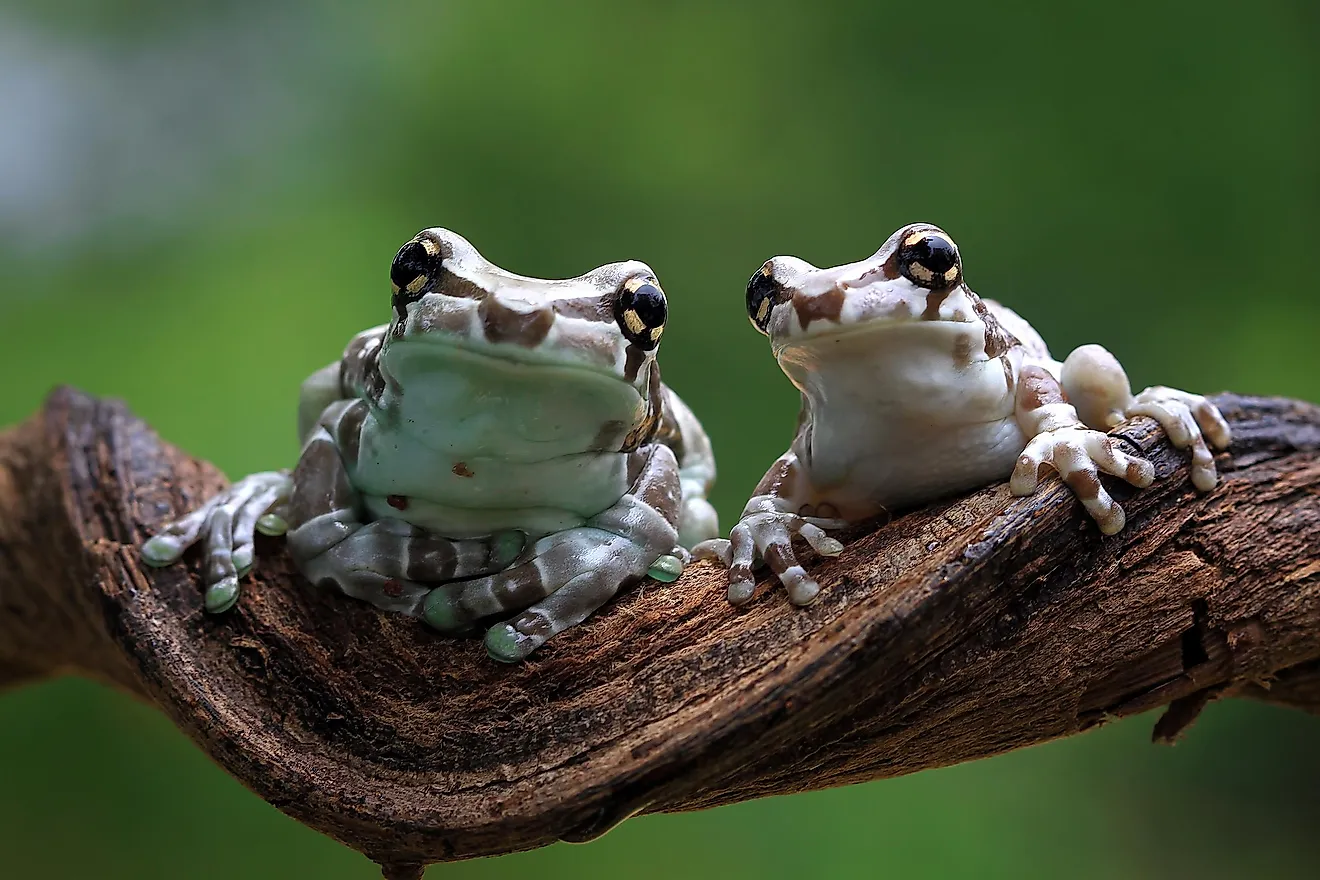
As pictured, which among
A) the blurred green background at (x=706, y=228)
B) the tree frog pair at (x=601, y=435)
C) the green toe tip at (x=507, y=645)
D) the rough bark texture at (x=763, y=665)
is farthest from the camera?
the blurred green background at (x=706, y=228)

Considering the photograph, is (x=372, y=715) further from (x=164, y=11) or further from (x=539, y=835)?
(x=164, y=11)

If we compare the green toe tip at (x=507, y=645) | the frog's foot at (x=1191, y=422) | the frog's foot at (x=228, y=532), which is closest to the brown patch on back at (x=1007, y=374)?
the frog's foot at (x=1191, y=422)

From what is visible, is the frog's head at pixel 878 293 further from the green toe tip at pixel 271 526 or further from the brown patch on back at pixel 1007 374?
the green toe tip at pixel 271 526

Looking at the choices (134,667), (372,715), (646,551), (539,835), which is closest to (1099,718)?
(646,551)

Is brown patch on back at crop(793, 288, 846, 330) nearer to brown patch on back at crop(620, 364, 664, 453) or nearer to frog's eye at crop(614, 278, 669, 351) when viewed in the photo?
frog's eye at crop(614, 278, 669, 351)

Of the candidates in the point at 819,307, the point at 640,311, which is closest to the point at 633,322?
the point at 640,311

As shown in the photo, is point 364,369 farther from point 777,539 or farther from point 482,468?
point 777,539

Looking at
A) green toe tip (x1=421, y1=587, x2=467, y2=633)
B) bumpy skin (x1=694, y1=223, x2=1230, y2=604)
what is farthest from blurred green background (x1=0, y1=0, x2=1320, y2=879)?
green toe tip (x1=421, y1=587, x2=467, y2=633)
